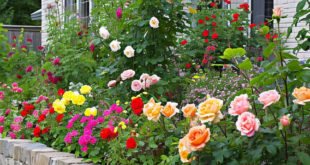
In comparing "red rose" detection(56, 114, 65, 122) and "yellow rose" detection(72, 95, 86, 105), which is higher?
"yellow rose" detection(72, 95, 86, 105)

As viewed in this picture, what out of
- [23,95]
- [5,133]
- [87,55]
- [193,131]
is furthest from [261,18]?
[193,131]

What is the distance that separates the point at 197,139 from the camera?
4.58ft

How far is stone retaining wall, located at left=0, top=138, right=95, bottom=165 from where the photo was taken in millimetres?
2396

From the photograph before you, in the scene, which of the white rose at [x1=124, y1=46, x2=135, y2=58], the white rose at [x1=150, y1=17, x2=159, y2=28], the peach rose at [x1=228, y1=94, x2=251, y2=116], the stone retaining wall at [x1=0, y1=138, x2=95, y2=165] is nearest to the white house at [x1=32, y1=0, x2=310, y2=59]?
the white rose at [x1=150, y1=17, x2=159, y2=28]

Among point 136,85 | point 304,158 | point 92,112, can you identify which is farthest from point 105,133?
point 304,158

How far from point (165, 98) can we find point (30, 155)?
3.91ft

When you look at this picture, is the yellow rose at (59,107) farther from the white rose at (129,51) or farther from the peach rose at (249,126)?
the peach rose at (249,126)

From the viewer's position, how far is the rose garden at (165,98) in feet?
4.68

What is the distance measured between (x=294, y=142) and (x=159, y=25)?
1.97 meters

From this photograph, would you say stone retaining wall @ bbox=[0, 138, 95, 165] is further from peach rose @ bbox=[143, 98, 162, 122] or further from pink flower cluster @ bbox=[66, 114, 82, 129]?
peach rose @ bbox=[143, 98, 162, 122]

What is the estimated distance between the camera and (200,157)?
4.95ft

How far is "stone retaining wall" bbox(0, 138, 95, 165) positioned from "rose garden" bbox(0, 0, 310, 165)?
0.29 ft

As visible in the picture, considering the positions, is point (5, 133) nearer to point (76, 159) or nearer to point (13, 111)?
point (13, 111)

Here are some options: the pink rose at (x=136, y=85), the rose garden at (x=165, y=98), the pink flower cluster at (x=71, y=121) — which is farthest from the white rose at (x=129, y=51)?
the pink flower cluster at (x=71, y=121)
